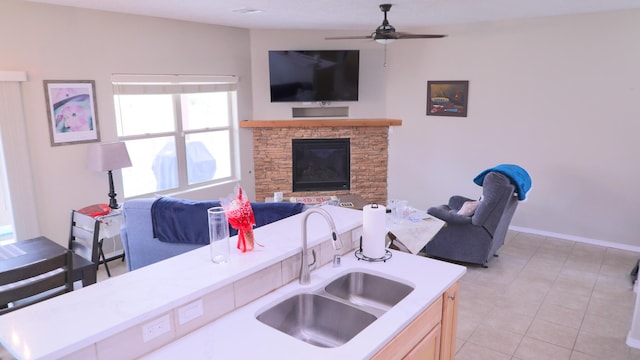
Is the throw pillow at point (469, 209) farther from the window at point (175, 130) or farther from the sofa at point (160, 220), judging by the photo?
the window at point (175, 130)

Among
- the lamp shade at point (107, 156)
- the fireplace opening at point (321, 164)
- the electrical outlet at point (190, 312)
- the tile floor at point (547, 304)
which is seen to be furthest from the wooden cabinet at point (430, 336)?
the fireplace opening at point (321, 164)

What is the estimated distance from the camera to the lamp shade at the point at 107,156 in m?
4.55

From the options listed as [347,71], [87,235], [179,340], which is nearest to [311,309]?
[179,340]

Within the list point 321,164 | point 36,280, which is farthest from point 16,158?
point 321,164

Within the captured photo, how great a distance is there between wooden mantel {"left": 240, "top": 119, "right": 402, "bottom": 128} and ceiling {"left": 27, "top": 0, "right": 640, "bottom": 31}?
142 cm

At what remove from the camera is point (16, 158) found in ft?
13.8

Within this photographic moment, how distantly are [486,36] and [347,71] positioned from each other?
1.97 metres

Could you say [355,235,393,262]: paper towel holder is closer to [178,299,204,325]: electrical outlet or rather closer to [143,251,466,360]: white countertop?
[143,251,466,360]: white countertop

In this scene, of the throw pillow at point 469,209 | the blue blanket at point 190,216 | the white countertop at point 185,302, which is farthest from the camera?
the throw pillow at point 469,209

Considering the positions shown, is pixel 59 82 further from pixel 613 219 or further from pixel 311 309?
pixel 613 219

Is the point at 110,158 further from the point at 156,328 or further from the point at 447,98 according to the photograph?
the point at 447,98

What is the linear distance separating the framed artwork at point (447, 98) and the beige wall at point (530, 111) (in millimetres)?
93

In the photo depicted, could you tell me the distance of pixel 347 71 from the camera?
6652 millimetres

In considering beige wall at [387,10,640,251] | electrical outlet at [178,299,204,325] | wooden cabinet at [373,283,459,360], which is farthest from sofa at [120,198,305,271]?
beige wall at [387,10,640,251]
